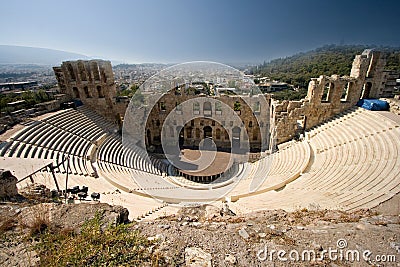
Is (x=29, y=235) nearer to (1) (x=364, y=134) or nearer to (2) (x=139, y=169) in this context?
(2) (x=139, y=169)

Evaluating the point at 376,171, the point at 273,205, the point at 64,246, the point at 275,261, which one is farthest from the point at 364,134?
the point at 64,246

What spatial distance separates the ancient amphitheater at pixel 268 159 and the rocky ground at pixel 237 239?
2687 millimetres

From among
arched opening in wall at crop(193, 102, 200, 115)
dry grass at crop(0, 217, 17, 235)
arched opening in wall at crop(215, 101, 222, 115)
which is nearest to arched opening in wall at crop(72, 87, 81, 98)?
arched opening in wall at crop(193, 102, 200, 115)

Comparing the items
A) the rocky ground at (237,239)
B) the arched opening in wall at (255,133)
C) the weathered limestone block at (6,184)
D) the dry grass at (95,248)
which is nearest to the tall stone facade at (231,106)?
the arched opening in wall at (255,133)

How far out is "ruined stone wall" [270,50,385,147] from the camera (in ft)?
48.1

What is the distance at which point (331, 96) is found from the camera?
49.9 feet

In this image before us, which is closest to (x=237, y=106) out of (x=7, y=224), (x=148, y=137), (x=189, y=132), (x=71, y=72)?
(x=189, y=132)

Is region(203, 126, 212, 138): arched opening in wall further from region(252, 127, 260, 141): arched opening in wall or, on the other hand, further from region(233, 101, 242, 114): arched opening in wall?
region(252, 127, 260, 141): arched opening in wall

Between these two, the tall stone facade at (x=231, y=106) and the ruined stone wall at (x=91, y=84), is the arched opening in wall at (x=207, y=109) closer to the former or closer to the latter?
the tall stone facade at (x=231, y=106)

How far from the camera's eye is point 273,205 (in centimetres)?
769

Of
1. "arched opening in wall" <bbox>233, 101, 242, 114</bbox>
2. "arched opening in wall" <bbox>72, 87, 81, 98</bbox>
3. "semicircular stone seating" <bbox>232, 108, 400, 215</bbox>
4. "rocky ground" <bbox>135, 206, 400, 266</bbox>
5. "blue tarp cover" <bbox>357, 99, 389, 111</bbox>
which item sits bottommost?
"semicircular stone seating" <bbox>232, 108, 400, 215</bbox>

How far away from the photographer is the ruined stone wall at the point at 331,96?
14672 mm

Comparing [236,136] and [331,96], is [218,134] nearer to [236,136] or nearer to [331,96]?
[236,136]

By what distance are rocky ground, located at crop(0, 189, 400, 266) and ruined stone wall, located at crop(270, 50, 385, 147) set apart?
12.5 m
